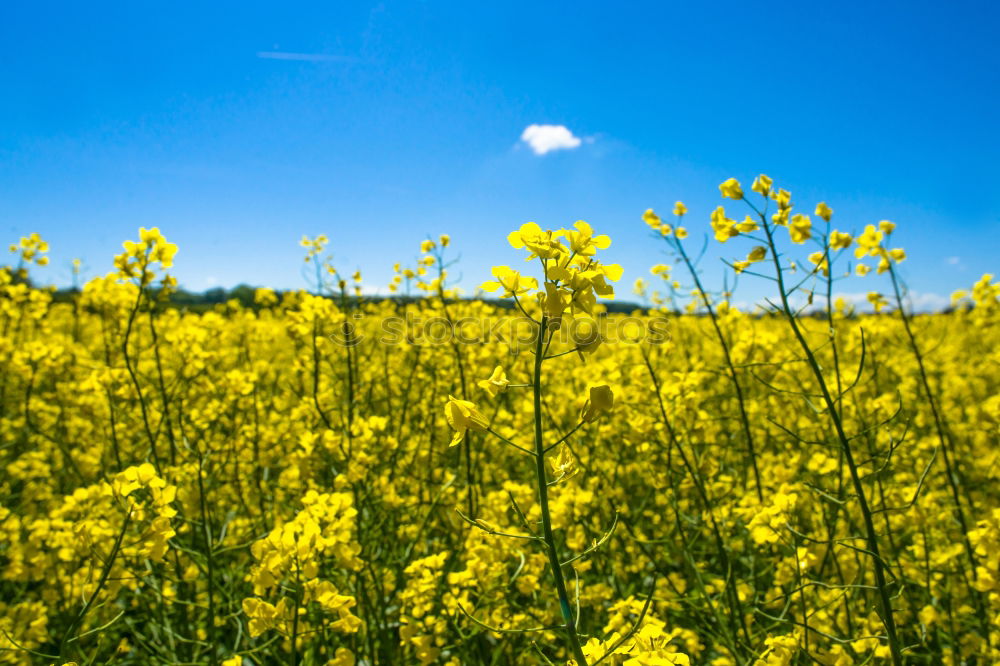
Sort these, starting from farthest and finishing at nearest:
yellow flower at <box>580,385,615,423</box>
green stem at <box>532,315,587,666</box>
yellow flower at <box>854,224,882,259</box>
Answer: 1. yellow flower at <box>854,224,882,259</box>
2. yellow flower at <box>580,385,615,423</box>
3. green stem at <box>532,315,587,666</box>

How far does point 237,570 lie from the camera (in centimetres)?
308

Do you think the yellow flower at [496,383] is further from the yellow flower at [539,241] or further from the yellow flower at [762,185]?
the yellow flower at [762,185]

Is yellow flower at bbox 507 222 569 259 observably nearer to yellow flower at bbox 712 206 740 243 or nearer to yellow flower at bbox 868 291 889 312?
yellow flower at bbox 712 206 740 243

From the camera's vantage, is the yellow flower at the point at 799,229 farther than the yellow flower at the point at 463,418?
Yes

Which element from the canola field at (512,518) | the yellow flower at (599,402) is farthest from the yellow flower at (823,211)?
the yellow flower at (599,402)

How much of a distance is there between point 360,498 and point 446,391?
1.58 metres

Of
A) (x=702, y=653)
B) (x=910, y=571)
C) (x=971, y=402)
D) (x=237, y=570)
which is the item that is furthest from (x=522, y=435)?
A: (x=971, y=402)

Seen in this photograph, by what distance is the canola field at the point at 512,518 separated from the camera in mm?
1619

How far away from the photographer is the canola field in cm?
162

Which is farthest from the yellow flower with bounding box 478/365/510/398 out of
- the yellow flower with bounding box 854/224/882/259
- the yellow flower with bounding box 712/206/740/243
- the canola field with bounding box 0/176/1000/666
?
the yellow flower with bounding box 854/224/882/259

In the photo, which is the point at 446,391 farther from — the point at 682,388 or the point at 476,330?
the point at 682,388

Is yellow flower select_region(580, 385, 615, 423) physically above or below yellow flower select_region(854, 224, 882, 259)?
below

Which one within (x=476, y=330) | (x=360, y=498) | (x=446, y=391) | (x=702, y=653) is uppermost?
(x=476, y=330)

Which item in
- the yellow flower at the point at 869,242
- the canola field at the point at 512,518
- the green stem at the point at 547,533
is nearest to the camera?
the green stem at the point at 547,533
